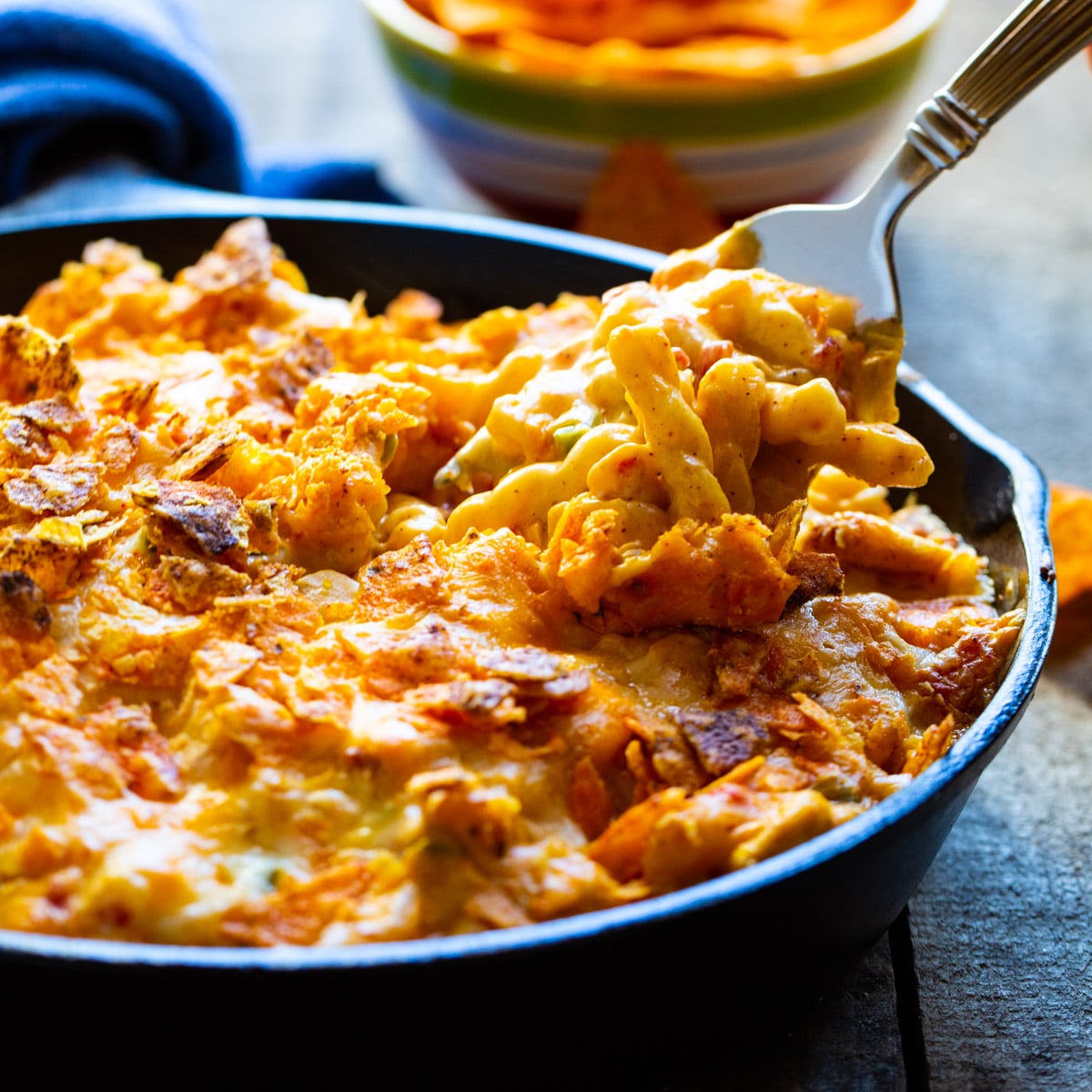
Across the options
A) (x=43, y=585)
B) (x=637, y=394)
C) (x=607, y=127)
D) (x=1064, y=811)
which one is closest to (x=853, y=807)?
(x=637, y=394)

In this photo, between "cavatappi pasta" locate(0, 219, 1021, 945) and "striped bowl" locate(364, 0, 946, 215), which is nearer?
"cavatappi pasta" locate(0, 219, 1021, 945)

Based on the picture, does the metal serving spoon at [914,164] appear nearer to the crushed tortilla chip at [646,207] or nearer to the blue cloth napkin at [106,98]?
the crushed tortilla chip at [646,207]

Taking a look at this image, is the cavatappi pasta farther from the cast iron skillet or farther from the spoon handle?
the spoon handle

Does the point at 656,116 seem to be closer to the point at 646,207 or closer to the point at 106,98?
the point at 646,207

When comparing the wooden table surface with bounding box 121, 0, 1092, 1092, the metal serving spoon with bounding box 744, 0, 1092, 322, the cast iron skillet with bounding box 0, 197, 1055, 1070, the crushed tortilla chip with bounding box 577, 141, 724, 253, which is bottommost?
the wooden table surface with bounding box 121, 0, 1092, 1092

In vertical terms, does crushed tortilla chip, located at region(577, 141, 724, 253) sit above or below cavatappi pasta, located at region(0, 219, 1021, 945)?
below

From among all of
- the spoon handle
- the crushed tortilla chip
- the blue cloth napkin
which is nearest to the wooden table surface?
the blue cloth napkin

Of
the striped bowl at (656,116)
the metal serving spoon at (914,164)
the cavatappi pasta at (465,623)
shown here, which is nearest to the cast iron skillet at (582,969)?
the cavatappi pasta at (465,623)
